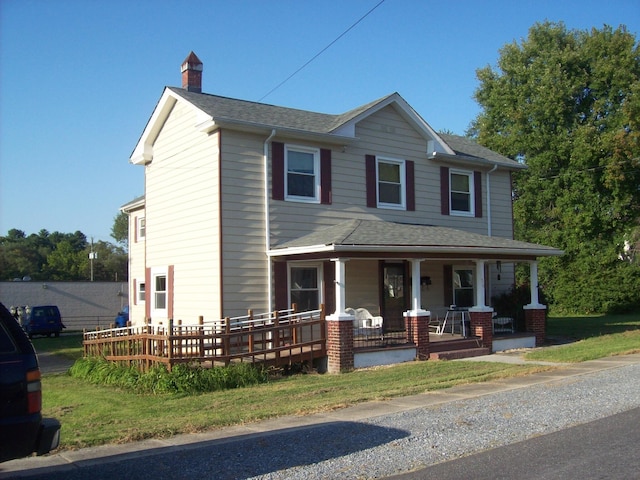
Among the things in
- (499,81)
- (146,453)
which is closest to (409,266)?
(146,453)

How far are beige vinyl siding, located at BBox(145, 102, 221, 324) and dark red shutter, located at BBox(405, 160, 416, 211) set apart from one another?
19.9ft

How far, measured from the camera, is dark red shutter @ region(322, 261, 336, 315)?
17.3 meters

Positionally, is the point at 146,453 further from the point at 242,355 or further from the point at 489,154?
the point at 489,154

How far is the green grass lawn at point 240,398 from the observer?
29.4 ft

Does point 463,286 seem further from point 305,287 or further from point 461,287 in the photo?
point 305,287

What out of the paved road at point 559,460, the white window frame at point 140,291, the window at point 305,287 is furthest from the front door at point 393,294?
the paved road at point 559,460

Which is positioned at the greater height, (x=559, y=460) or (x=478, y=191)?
(x=478, y=191)

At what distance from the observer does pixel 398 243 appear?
15.6 m

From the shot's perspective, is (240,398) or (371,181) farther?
(371,181)

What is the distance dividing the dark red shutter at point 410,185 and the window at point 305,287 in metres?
3.84

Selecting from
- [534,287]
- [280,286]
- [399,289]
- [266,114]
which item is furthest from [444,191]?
[280,286]

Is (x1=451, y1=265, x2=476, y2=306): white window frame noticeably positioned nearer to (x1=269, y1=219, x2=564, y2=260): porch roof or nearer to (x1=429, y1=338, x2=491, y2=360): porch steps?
(x1=269, y1=219, x2=564, y2=260): porch roof

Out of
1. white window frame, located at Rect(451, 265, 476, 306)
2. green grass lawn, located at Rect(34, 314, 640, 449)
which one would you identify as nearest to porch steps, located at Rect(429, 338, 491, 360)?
green grass lawn, located at Rect(34, 314, 640, 449)

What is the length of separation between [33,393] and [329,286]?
1205 centimetres
